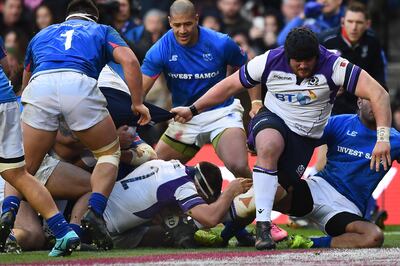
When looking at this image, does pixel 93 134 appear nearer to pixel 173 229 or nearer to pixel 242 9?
pixel 173 229

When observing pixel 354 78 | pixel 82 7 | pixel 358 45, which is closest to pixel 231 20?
pixel 358 45

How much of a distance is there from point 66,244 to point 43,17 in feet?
28.2

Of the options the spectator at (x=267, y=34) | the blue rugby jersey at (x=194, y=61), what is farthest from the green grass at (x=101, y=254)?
the spectator at (x=267, y=34)

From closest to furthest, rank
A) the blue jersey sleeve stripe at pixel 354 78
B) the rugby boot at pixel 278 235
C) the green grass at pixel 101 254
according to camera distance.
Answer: the green grass at pixel 101 254, the blue jersey sleeve stripe at pixel 354 78, the rugby boot at pixel 278 235

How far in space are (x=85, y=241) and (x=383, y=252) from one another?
2.45 meters

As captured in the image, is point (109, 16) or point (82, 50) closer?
point (82, 50)

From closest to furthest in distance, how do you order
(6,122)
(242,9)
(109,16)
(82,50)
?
(6,122), (82,50), (109,16), (242,9)

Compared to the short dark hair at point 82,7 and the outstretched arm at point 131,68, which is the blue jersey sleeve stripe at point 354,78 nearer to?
the outstretched arm at point 131,68

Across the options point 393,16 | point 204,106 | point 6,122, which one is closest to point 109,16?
point 204,106

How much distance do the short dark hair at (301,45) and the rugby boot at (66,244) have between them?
7.24 ft

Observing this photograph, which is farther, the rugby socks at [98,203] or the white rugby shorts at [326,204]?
the white rugby shorts at [326,204]

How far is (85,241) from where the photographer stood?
9.63m

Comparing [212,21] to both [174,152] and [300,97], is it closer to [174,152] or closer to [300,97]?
[174,152]

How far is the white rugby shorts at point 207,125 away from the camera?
1126cm
